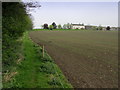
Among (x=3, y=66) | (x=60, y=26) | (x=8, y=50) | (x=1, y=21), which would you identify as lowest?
(x=3, y=66)

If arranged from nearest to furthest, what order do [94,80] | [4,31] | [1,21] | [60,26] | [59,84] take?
[1,21] → [4,31] → [59,84] → [94,80] → [60,26]

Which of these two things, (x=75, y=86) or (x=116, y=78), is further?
(x=116, y=78)

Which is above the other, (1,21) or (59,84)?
(1,21)

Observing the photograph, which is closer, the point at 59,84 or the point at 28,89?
the point at 28,89

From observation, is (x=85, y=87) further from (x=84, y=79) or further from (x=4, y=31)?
(x=4, y=31)

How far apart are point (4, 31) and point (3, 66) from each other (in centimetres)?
156

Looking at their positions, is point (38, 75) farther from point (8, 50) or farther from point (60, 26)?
point (60, 26)

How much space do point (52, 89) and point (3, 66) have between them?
241 cm

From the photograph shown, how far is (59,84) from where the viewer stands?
6184 millimetres

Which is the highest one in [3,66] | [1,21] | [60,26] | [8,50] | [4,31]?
[60,26]

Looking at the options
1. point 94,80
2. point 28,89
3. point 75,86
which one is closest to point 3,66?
point 28,89

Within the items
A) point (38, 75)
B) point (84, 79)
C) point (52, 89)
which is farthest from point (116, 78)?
point (38, 75)

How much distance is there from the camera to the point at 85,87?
6188 mm

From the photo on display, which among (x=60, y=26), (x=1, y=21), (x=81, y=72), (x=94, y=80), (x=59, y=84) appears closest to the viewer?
(x=1, y=21)
